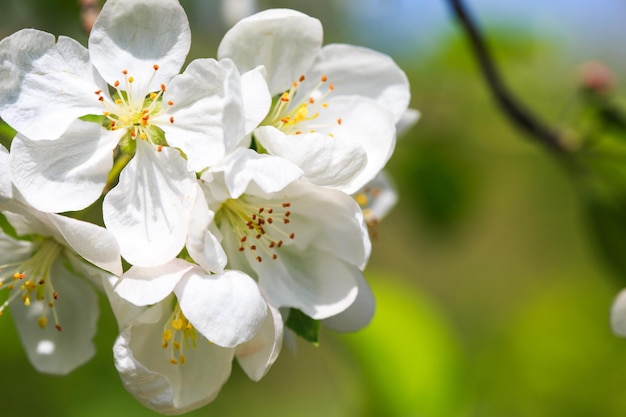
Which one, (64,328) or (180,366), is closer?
(180,366)

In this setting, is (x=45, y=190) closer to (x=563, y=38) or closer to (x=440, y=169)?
(x=440, y=169)

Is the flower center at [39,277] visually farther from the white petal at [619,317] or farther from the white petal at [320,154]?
the white petal at [619,317]

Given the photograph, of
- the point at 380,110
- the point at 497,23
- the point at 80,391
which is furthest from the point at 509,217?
the point at 380,110

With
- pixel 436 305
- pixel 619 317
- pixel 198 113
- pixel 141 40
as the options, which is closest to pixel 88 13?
pixel 141 40

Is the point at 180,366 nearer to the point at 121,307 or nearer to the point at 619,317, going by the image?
the point at 121,307

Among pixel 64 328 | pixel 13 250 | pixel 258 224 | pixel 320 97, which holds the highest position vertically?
pixel 320 97

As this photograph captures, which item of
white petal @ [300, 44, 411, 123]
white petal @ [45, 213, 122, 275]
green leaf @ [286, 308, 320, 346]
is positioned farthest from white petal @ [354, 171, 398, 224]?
white petal @ [45, 213, 122, 275]

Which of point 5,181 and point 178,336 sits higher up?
point 5,181
